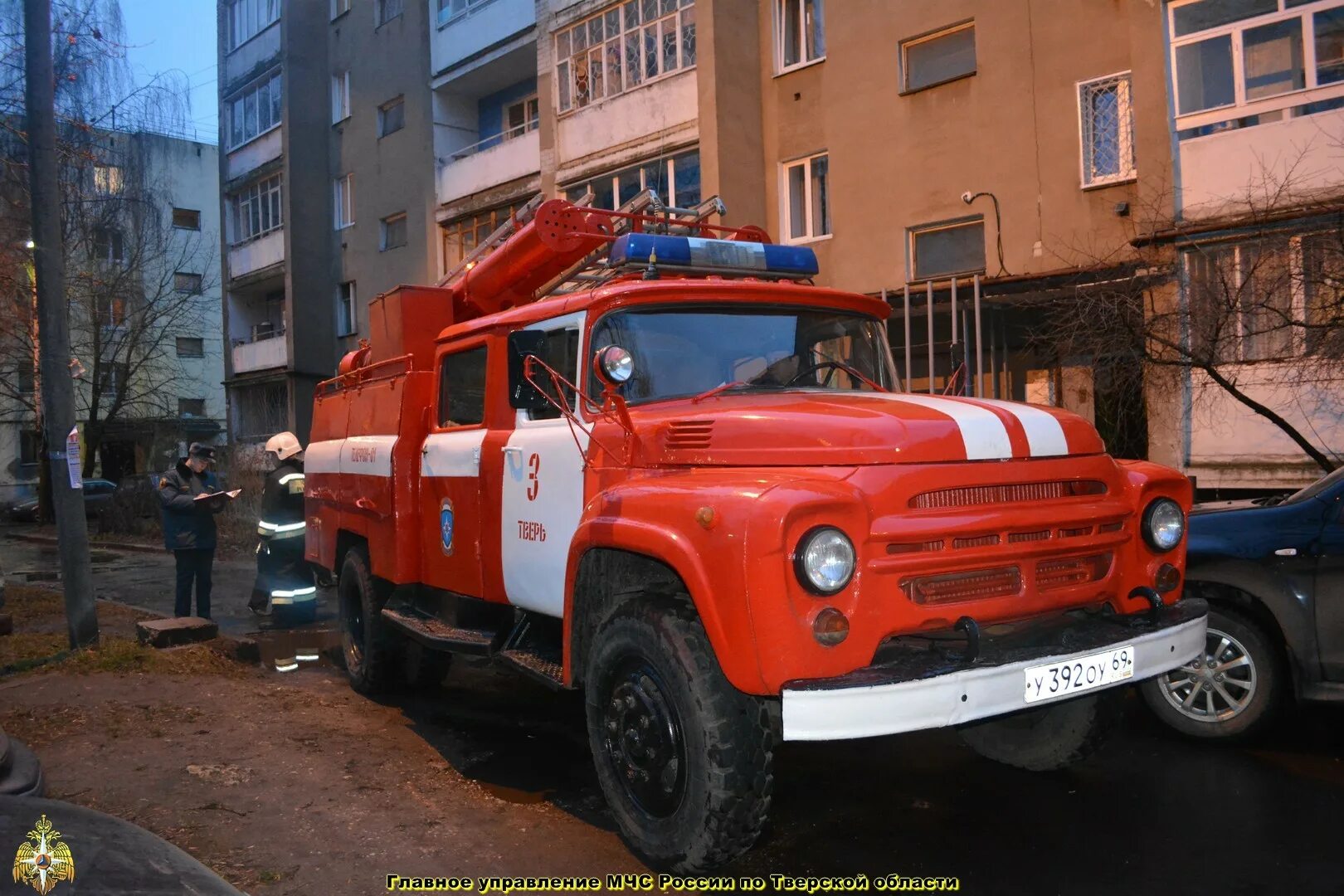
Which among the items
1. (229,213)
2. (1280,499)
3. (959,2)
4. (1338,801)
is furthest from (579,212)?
(229,213)

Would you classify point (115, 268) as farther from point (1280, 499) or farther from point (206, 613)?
point (1280, 499)

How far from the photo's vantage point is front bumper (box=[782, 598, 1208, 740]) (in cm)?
312

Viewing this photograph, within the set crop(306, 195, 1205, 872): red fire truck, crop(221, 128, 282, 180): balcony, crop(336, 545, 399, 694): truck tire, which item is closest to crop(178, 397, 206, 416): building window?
crop(221, 128, 282, 180): balcony

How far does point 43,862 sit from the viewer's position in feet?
6.29

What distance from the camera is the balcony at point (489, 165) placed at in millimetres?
21516

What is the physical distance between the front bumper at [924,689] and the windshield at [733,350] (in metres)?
1.59

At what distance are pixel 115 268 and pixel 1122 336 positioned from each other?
2228 centimetres

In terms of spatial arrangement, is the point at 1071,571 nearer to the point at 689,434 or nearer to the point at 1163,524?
the point at 1163,524

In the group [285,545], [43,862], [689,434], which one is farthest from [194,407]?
[43,862]

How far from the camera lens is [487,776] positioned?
505 cm

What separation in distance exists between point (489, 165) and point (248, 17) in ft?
46.6

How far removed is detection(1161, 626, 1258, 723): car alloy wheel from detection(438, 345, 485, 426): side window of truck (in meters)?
3.96

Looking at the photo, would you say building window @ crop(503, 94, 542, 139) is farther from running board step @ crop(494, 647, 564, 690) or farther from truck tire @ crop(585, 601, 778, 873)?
truck tire @ crop(585, 601, 778, 873)

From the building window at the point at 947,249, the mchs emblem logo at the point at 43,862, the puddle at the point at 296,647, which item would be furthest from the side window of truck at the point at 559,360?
the building window at the point at 947,249
